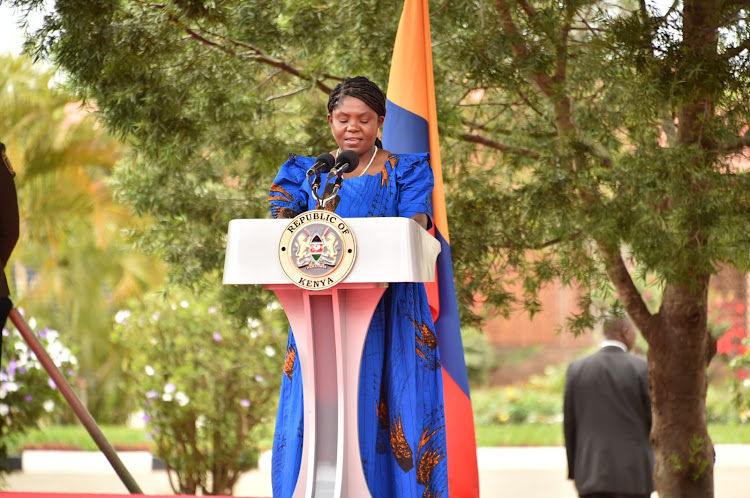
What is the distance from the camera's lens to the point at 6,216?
3969 millimetres

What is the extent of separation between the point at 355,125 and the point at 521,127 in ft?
7.77

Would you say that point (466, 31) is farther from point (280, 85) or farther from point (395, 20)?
point (280, 85)

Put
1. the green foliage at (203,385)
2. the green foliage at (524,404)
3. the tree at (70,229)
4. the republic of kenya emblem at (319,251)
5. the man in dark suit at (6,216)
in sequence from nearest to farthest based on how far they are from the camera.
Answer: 1. the republic of kenya emblem at (319,251)
2. the man in dark suit at (6,216)
3. the green foliage at (203,385)
4. the tree at (70,229)
5. the green foliage at (524,404)

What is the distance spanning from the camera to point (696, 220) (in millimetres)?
3668

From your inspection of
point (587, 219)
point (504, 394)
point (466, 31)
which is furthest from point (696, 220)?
point (504, 394)

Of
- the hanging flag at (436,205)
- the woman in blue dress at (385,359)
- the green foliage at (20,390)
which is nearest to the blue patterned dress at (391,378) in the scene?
the woman in blue dress at (385,359)

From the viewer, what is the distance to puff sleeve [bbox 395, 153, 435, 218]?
8.93 ft

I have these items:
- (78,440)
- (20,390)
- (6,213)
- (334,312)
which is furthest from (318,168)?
(78,440)

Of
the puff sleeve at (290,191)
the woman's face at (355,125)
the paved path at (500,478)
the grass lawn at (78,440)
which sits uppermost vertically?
the woman's face at (355,125)

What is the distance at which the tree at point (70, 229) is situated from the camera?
12.6 m

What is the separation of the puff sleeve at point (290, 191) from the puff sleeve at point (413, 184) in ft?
0.90

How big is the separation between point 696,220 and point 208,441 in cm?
502

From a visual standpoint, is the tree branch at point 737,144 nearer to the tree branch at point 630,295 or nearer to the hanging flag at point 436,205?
the tree branch at point 630,295

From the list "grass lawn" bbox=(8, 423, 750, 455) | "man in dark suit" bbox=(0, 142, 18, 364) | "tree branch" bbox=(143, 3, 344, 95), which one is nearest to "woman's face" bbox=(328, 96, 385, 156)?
"tree branch" bbox=(143, 3, 344, 95)
